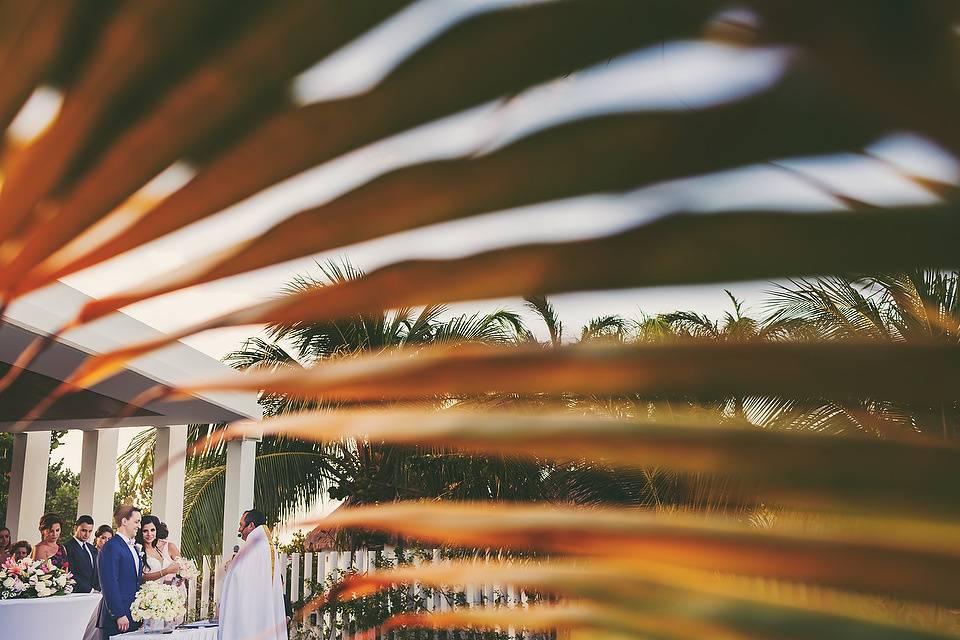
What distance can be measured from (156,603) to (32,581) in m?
1.04

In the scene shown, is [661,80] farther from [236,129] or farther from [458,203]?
[236,129]

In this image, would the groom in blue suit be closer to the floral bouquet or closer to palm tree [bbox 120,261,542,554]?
the floral bouquet

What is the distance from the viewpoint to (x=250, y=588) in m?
8.48

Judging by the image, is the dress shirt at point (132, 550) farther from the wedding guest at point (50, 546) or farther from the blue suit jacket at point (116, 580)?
the wedding guest at point (50, 546)

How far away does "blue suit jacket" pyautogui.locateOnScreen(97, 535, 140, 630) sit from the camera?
24.6 ft

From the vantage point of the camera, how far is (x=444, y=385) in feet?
1.26

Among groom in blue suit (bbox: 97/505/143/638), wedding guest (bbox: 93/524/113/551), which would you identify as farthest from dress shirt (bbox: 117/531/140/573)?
wedding guest (bbox: 93/524/113/551)

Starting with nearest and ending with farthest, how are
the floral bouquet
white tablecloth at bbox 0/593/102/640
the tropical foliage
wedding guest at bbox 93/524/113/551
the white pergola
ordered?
the tropical foliage
white tablecloth at bbox 0/593/102/640
the floral bouquet
the white pergola
wedding guest at bbox 93/524/113/551

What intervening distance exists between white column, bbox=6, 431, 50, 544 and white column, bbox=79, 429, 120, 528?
52 centimetres

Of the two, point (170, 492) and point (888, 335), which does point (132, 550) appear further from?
point (888, 335)

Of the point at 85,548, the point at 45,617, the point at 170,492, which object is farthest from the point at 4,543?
the point at 45,617

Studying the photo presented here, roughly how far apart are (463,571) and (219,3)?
1.18 feet

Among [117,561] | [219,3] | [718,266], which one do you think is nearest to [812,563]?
[718,266]

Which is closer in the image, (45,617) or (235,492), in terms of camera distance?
(45,617)
